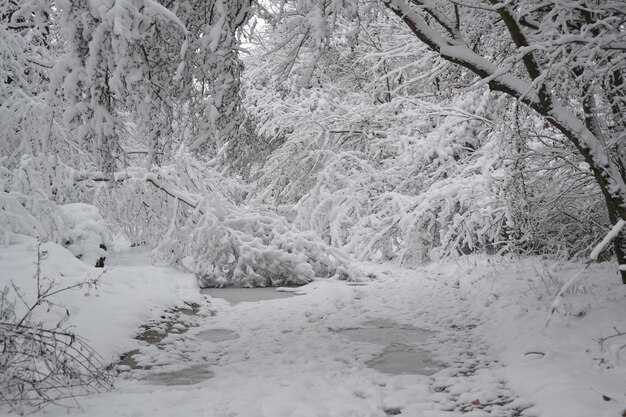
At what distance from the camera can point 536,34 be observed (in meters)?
5.07

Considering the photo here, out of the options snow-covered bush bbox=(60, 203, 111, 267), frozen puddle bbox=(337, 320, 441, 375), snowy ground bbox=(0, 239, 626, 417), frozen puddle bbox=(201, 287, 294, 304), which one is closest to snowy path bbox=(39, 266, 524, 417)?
snowy ground bbox=(0, 239, 626, 417)

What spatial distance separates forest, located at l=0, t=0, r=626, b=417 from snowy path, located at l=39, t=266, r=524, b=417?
0.67 ft

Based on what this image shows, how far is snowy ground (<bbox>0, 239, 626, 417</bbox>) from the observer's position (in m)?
3.90

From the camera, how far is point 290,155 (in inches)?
585

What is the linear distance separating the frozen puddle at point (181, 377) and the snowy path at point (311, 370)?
5cm

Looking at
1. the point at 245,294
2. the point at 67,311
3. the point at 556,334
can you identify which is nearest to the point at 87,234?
the point at 245,294

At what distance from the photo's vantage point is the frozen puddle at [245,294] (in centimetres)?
925

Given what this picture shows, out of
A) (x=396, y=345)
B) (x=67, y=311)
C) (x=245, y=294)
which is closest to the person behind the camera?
(x=67, y=311)

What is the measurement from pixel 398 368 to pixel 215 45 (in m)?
3.25

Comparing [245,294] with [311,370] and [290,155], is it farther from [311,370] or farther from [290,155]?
[290,155]

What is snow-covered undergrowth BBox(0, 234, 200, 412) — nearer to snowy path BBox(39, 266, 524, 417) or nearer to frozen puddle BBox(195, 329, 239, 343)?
snowy path BBox(39, 266, 524, 417)

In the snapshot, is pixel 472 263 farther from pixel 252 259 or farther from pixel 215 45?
pixel 215 45

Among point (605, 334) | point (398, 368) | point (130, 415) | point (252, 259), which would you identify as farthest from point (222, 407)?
point (252, 259)

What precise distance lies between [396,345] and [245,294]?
4.36 metres
